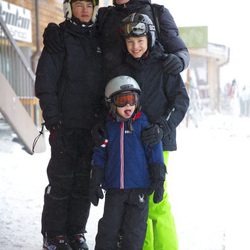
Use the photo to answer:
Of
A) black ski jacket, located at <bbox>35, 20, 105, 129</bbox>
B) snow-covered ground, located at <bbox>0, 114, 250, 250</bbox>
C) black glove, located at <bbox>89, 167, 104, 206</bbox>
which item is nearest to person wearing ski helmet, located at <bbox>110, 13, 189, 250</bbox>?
black ski jacket, located at <bbox>35, 20, 105, 129</bbox>

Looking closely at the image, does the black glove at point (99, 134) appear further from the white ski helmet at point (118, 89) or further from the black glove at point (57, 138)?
the black glove at point (57, 138)

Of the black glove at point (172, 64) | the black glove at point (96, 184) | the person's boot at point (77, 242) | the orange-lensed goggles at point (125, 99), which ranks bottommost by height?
the person's boot at point (77, 242)

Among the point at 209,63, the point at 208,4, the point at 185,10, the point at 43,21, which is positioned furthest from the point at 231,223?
the point at 208,4

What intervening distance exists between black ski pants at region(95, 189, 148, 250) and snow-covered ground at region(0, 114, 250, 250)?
0.77 m

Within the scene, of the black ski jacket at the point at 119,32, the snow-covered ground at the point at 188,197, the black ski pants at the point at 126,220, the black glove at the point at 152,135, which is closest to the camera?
the black glove at the point at 152,135

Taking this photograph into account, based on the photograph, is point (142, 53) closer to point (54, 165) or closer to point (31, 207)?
point (54, 165)

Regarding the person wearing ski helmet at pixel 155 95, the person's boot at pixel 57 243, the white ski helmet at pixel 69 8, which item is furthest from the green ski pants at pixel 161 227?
the white ski helmet at pixel 69 8

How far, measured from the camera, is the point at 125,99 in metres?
2.88

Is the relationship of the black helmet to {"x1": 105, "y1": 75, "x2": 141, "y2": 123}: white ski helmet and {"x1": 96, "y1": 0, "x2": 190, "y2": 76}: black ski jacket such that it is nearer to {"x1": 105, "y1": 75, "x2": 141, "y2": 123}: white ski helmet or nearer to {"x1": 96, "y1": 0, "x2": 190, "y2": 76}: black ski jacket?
{"x1": 96, "y1": 0, "x2": 190, "y2": 76}: black ski jacket

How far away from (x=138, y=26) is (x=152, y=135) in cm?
74

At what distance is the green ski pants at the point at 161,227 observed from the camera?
122 inches

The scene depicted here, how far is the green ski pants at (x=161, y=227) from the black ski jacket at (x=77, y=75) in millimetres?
802

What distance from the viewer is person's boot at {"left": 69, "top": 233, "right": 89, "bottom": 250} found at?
11.1ft

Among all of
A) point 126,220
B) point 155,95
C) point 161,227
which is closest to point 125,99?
point 155,95
